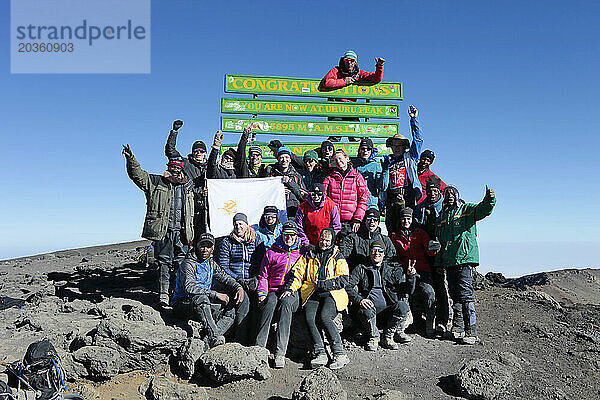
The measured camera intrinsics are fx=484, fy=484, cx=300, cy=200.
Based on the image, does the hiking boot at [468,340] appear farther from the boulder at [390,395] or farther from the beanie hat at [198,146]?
the beanie hat at [198,146]

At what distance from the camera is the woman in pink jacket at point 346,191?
8750 mm

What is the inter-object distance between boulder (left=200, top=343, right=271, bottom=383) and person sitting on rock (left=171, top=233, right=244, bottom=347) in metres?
0.53

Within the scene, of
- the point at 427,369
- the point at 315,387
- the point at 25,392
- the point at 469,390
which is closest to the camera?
the point at 25,392

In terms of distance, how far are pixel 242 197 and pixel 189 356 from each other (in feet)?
10.9

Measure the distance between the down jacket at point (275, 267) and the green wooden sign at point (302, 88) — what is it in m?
5.62

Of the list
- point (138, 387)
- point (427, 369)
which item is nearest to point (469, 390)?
point (427, 369)

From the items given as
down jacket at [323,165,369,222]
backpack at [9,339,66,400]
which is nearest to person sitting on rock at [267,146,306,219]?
down jacket at [323,165,369,222]

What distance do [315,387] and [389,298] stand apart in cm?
249

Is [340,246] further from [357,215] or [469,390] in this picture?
[469,390]

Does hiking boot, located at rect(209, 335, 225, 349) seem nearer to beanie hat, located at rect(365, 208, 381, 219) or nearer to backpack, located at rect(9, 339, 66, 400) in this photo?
backpack, located at rect(9, 339, 66, 400)

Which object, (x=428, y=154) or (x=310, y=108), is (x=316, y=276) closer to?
(x=428, y=154)

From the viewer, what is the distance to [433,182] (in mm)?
8922

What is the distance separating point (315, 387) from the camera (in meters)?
6.20

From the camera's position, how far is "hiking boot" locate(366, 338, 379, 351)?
7.91 meters
